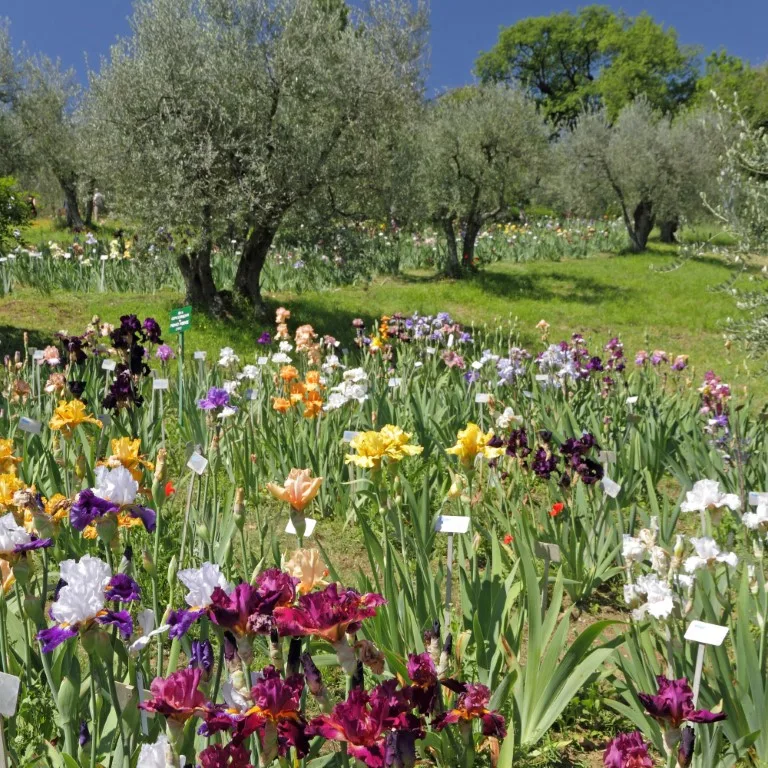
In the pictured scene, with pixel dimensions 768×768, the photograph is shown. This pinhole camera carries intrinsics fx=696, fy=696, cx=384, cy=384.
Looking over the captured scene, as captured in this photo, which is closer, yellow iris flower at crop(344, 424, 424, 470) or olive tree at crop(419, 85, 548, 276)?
yellow iris flower at crop(344, 424, 424, 470)

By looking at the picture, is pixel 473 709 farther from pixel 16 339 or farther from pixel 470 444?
pixel 16 339

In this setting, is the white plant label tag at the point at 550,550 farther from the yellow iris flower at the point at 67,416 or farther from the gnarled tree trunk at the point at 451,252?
the gnarled tree trunk at the point at 451,252

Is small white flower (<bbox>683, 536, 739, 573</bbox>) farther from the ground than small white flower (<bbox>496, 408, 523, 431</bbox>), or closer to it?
closer to it

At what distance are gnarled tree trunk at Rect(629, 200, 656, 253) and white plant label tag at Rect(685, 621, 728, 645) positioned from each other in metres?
21.6

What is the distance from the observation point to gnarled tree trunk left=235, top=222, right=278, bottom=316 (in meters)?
9.66

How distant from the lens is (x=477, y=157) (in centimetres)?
1407

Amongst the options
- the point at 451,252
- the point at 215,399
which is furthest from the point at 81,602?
the point at 451,252

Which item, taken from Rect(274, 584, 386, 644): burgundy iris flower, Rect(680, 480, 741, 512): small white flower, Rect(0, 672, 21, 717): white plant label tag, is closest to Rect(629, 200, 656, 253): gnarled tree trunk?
Rect(680, 480, 741, 512): small white flower

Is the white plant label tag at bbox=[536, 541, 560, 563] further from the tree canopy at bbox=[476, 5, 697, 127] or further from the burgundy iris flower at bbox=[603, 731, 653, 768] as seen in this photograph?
the tree canopy at bbox=[476, 5, 697, 127]

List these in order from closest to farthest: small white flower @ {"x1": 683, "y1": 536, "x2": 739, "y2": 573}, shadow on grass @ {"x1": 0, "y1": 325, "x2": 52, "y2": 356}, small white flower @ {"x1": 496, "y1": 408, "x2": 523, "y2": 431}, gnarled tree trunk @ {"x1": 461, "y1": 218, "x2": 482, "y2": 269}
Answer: small white flower @ {"x1": 683, "y1": 536, "x2": 739, "y2": 573} < small white flower @ {"x1": 496, "y1": 408, "x2": 523, "y2": 431} < shadow on grass @ {"x1": 0, "y1": 325, "x2": 52, "y2": 356} < gnarled tree trunk @ {"x1": 461, "y1": 218, "x2": 482, "y2": 269}

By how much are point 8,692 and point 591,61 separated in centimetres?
5693

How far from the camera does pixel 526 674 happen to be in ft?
7.09

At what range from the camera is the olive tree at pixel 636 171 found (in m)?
20.9

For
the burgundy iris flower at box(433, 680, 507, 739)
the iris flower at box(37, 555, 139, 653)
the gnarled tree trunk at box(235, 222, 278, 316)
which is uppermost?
the gnarled tree trunk at box(235, 222, 278, 316)
